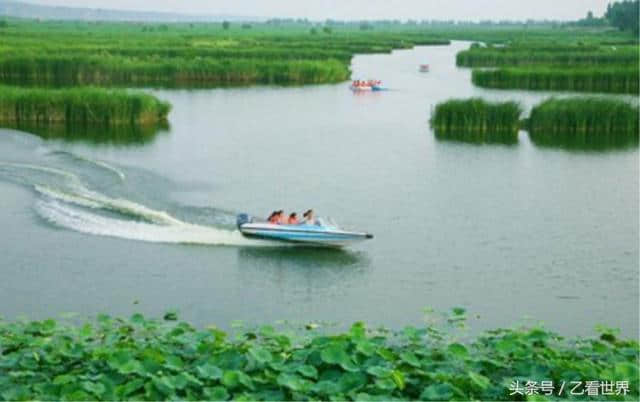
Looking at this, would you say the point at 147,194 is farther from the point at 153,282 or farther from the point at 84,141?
the point at 84,141

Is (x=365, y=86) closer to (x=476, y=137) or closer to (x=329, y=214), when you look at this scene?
(x=476, y=137)

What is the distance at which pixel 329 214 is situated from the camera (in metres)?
24.3

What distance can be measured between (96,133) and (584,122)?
19578 mm

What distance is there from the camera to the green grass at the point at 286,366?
10.1 meters

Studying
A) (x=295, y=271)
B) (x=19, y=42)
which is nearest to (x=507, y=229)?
(x=295, y=271)

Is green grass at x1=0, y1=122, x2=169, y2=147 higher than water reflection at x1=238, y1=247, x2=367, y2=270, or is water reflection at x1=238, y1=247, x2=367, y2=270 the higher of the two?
green grass at x1=0, y1=122, x2=169, y2=147

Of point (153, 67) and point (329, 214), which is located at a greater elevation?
point (153, 67)

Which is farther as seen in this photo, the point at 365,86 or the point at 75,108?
the point at 365,86

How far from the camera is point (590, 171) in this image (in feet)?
103

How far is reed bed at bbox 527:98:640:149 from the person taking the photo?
124 feet

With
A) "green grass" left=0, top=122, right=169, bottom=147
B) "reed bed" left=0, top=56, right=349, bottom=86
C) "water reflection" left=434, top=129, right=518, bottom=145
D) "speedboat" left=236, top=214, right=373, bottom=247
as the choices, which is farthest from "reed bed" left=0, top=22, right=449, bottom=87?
"speedboat" left=236, top=214, right=373, bottom=247

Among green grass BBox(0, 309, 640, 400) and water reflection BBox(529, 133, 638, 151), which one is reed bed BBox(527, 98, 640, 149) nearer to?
water reflection BBox(529, 133, 638, 151)

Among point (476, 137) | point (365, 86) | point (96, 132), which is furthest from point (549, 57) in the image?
point (96, 132)

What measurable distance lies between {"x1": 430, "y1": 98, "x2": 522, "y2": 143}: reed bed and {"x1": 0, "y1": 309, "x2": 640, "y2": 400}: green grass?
2666cm
